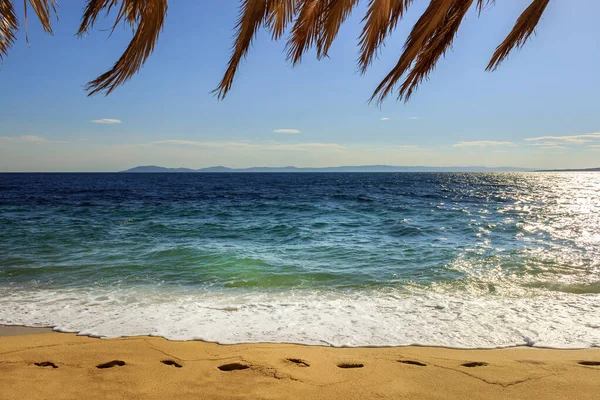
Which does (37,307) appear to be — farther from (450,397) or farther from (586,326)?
(586,326)

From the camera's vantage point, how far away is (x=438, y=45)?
1930 mm

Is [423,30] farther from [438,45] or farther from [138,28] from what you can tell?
[138,28]

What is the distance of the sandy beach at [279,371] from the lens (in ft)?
10.4

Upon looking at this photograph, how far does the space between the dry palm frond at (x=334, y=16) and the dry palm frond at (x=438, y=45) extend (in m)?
0.43

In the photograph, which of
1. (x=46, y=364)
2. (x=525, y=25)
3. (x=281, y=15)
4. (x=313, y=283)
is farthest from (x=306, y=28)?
(x=313, y=283)

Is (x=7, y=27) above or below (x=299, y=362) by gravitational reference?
above

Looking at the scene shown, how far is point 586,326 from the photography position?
193 inches

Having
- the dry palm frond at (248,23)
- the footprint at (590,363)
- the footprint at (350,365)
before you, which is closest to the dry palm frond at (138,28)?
the dry palm frond at (248,23)

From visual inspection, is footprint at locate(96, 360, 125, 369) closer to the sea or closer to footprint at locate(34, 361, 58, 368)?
footprint at locate(34, 361, 58, 368)

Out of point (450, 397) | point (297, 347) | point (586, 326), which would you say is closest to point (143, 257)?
point (297, 347)

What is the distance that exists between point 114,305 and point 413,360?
14.6 ft

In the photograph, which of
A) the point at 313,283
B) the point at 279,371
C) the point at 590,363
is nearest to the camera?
the point at 279,371

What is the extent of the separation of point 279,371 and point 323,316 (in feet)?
6.46

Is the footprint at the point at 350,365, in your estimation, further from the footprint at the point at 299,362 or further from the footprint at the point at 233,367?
the footprint at the point at 233,367
